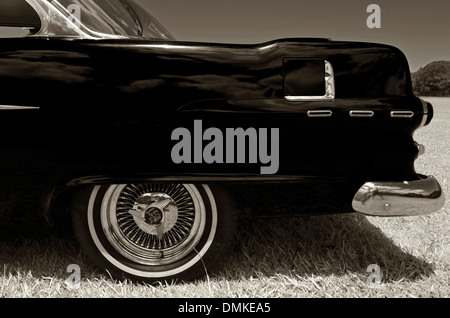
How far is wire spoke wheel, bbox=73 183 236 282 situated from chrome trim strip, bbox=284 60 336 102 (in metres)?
0.63

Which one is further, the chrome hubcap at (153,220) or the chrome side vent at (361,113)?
the chrome hubcap at (153,220)

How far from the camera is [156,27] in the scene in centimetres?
314

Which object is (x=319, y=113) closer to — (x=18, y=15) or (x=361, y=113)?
(x=361, y=113)

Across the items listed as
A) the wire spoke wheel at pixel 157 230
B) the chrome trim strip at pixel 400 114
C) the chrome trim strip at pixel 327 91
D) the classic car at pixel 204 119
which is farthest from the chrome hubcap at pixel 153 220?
the chrome trim strip at pixel 400 114

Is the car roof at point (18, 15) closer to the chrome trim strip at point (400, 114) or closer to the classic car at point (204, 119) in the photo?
the classic car at point (204, 119)

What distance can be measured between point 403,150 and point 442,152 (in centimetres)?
616

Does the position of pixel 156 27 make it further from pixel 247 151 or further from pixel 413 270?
pixel 413 270

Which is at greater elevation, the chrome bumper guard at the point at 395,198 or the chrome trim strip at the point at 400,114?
the chrome trim strip at the point at 400,114

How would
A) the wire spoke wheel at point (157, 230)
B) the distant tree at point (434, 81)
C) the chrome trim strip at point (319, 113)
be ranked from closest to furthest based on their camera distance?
the chrome trim strip at point (319, 113)
the wire spoke wheel at point (157, 230)
the distant tree at point (434, 81)

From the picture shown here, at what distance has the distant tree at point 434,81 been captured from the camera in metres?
66.6

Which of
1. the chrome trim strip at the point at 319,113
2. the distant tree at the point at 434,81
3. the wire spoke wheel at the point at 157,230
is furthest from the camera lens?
the distant tree at the point at 434,81

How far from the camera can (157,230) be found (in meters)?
2.27

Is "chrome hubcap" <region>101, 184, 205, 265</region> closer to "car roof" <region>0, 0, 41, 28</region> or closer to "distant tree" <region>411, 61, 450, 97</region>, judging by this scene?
"car roof" <region>0, 0, 41, 28</region>

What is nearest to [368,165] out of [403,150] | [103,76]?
[403,150]
